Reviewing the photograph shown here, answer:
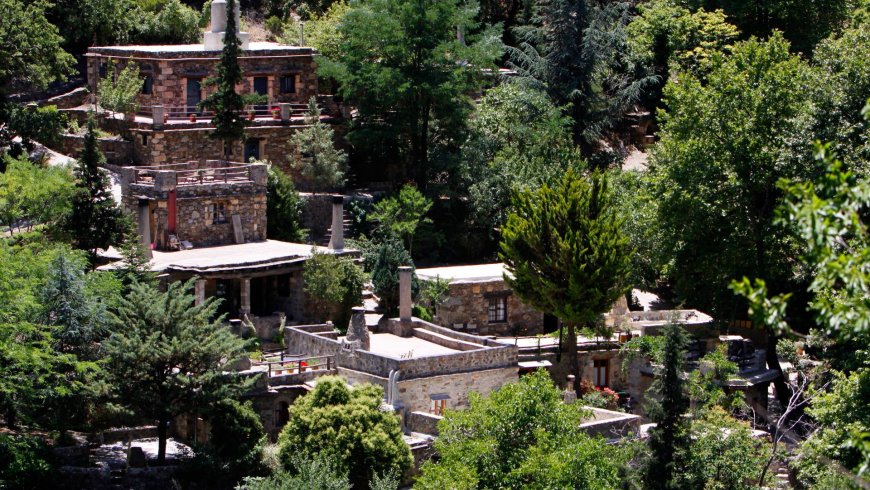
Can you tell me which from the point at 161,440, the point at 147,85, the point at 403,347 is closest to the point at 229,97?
the point at 147,85

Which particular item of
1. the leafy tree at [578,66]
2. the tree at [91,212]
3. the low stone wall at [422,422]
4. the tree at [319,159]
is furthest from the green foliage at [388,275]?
the leafy tree at [578,66]

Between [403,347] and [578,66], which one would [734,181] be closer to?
[403,347]

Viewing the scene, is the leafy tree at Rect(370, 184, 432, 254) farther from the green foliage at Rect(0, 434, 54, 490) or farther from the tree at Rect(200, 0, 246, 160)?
the green foliage at Rect(0, 434, 54, 490)

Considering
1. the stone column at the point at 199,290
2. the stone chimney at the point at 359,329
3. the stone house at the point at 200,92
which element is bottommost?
the stone chimney at the point at 359,329

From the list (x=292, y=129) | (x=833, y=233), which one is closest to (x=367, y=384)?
(x=292, y=129)

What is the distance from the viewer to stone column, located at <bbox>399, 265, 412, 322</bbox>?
52.8 meters

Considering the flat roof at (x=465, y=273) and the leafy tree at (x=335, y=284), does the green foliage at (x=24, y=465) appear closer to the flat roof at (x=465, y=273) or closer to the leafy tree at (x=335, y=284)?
the leafy tree at (x=335, y=284)

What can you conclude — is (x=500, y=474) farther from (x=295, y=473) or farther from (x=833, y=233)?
(x=833, y=233)

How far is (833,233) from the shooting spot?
67.8ft

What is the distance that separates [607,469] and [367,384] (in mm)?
7417

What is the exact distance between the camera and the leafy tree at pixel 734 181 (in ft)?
178

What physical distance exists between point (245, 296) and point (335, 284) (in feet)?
9.43

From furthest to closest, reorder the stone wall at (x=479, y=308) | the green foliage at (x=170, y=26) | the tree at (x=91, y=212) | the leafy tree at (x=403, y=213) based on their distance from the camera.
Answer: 1. the green foliage at (x=170, y=26)
2. the leafy tree at (x=403, y=213)
3. the stone wall at (x=479, y=308)
4. the tree at (x=91, y=212)

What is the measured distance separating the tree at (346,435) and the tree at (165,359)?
81.8 inches
